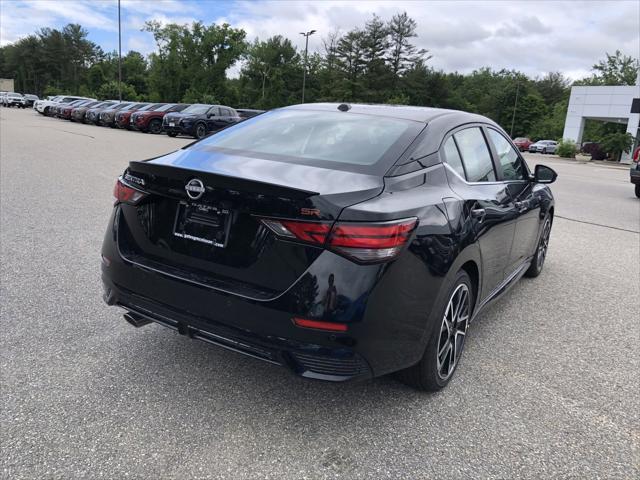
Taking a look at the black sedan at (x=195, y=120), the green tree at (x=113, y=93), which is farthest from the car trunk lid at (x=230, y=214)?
the green tree at (x=113, y=93)

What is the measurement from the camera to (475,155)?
12.1 ft

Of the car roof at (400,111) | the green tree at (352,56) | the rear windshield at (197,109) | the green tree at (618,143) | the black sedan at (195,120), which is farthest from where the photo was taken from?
the green tree at (352,56)

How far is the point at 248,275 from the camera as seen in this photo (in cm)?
255

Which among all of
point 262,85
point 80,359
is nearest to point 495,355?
point 80,359

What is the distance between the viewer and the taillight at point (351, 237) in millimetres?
2359

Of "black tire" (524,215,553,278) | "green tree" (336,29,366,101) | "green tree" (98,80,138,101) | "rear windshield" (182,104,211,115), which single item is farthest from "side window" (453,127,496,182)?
"green tree" (336,29,366,101)

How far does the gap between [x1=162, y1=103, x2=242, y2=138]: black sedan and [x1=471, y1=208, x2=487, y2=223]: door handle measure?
2351cm

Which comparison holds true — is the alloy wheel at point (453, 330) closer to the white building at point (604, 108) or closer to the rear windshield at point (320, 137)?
the rear windshield at point (320, 137)

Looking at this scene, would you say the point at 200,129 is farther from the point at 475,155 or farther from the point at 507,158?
the point at 475,155

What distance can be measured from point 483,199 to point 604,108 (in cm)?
4942

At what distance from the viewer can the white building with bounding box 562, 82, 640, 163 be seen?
42656 mm

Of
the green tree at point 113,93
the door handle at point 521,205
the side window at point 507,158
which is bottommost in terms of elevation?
the door handle at point 521,205

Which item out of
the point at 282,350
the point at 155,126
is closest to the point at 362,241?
the point at 282,350

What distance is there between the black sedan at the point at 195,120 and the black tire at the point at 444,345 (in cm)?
2371
